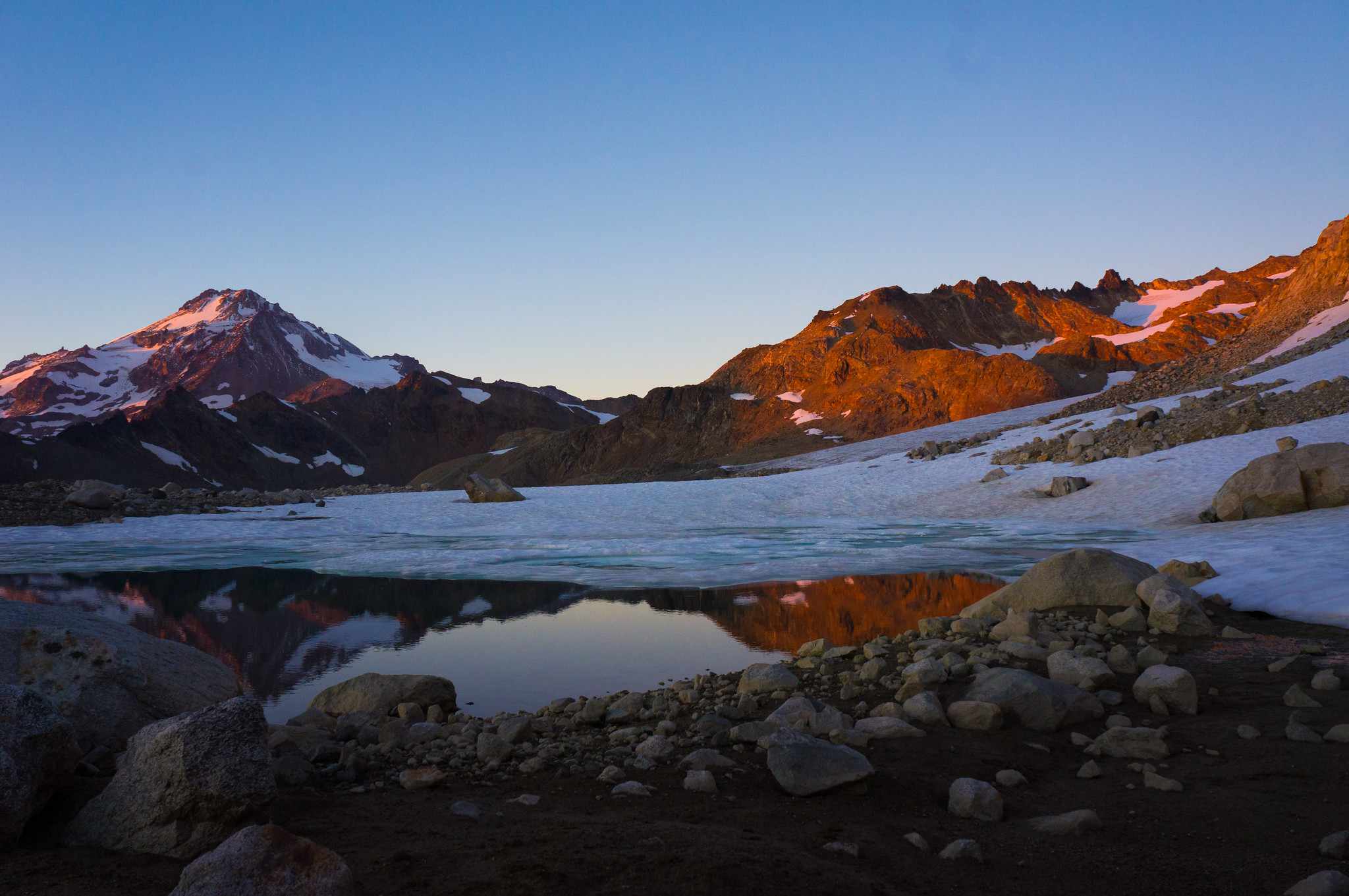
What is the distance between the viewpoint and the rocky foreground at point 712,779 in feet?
12.6

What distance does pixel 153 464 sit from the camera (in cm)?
13775

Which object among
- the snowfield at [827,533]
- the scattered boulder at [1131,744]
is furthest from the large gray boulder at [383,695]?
the snowfield at [827,533]

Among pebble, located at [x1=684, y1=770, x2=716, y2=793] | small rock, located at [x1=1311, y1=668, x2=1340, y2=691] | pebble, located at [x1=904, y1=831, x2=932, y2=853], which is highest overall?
pebble, located at [x1=684, y1=770, x2=716, y2=793]

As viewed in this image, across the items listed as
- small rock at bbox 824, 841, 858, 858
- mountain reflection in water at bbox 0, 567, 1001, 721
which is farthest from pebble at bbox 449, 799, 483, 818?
mountain reflection in water at bbox 0, 567, 1001, 721

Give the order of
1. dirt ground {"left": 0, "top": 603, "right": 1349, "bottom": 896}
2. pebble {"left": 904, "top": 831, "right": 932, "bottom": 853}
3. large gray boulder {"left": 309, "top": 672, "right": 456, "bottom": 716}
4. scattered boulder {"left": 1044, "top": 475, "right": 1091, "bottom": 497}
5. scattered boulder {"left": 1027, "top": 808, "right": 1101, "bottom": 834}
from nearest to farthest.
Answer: dirt ground {"left": 0, "top": 603, "right": 1349, "bottom": 896} < pebble {"left": 904, "top": 831, "right": 932, "bottom": 853} < scattered boulder {"left": 1027, "top": 808, "right": 1101, "bottom": 834} < large gray boulder {"left": 309, "top": 672, "right": 456, "bottom": 716} < scattered boulder {"left": 1044, "top": 475, "right": 1091, "bottom": 497}

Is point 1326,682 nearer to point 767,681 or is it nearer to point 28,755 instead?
point 767,681

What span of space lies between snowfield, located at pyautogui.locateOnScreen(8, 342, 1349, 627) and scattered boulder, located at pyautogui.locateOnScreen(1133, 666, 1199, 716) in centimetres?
402

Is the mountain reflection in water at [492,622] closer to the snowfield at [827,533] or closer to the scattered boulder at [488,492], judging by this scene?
the snowfield at [827,533]

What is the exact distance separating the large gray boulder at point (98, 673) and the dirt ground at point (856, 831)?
1301 mm

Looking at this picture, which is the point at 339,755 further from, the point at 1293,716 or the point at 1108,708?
the point at 1293,716

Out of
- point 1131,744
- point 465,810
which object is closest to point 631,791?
point 465,810

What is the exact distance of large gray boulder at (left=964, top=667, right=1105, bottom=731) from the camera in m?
6.63

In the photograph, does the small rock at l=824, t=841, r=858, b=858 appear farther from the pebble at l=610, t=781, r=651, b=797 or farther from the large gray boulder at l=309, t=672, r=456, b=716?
the large gray boulder at l=309, t=672, r=456, b=716

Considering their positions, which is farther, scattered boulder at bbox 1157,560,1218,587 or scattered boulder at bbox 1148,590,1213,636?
scattered boulder at bbox 1157,560,1218,587
